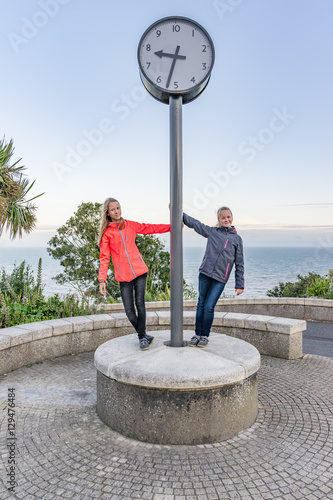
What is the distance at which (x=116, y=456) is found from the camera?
2.70 meters

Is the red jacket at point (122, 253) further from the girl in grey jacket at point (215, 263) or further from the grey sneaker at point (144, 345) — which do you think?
the grey sneaker at point (144, 345)

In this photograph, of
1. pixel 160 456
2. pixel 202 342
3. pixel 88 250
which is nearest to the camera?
pixel 160 456

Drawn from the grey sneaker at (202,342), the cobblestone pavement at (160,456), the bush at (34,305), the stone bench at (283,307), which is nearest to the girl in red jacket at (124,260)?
the grey sneaker at (202,342)

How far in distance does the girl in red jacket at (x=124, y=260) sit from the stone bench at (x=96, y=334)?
1748 millimetres

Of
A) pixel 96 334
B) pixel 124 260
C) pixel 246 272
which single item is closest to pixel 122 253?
pixel 124 260

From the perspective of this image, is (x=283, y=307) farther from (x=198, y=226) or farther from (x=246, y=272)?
(x=246, y=272)

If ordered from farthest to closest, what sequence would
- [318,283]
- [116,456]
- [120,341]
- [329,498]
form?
[318,283]
[120,341]
[116,456]
[329,498]

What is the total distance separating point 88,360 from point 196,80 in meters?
3.96

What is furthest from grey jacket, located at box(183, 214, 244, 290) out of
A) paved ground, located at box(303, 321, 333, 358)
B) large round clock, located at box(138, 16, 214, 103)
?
paved ground, located at box(303, 321, 333, 358)

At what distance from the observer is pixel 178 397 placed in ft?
9.46

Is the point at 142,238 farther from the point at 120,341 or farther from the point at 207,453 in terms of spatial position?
the point at 207,453

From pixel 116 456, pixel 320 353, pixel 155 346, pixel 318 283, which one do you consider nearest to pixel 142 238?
pixel 318 283

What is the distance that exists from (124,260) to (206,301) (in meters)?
1.04

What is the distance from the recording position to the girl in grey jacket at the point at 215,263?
3920 mm
